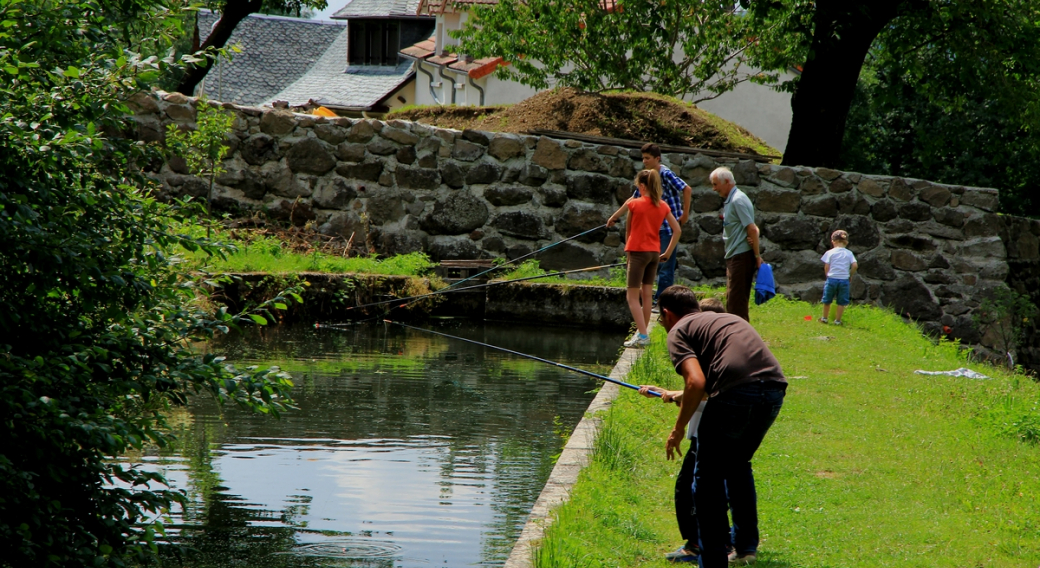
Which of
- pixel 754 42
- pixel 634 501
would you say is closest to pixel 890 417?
pixel 634 501

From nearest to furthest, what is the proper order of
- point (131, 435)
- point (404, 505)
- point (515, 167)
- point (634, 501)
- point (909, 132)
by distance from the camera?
point (131, 435)
point (634, 501)
point (404, 505)
point (515, 167)
point (909, 132)

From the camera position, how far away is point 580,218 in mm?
13617

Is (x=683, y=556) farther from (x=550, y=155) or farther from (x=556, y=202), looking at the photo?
(x=550, y=155)

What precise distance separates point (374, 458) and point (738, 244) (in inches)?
155

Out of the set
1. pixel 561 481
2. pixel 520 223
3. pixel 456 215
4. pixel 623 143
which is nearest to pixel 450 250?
pixel 456 215

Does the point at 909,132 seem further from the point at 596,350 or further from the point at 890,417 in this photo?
the point at 890,417

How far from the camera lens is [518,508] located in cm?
541

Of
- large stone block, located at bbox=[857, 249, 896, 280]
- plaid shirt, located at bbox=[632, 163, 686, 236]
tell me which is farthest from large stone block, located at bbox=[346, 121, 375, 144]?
large stone block, located at bbox=[857, 249, 896, 280]

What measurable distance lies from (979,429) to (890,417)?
56cm

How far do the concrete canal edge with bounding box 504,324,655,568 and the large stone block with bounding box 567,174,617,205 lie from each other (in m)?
6.48

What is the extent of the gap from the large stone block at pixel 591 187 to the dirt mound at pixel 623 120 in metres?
1.34

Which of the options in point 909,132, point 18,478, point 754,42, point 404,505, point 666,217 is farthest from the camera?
point 909,132

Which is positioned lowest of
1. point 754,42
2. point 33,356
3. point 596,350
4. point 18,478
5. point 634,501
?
point 596,350

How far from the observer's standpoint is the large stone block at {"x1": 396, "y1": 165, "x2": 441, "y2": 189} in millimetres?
13453
